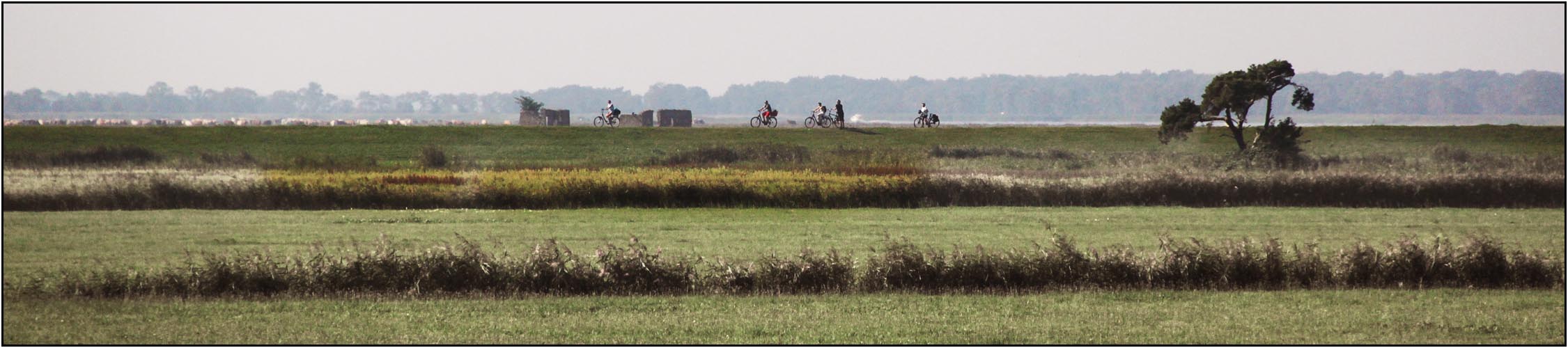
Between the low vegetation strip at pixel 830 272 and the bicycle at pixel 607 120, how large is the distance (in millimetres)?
32275

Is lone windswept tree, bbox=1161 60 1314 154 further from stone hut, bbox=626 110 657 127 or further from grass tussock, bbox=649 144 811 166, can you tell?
stone hut, bbox=626 110 657 127

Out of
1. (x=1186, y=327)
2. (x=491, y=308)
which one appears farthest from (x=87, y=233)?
(x=1186, y=327)

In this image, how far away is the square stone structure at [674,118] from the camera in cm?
4934

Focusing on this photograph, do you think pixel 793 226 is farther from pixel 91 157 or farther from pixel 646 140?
pixel 646 140

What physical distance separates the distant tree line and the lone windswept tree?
9.82ft

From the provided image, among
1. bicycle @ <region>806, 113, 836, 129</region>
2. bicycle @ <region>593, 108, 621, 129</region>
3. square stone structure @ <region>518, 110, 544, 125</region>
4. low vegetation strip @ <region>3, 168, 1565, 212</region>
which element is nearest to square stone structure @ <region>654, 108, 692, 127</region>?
bicycle @ <region>593, 108, 621, 129</region>

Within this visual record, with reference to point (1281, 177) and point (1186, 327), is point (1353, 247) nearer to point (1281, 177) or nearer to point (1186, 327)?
point (1186, 327)

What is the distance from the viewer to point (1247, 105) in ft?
Result: 101

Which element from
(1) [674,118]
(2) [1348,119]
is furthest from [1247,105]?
(2) [1348,119]

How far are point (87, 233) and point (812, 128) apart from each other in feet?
84.6

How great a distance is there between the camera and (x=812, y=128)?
136 ft

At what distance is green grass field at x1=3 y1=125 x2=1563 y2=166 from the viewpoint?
102 feet

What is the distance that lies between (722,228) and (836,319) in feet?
33.1

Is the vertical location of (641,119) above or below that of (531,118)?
below
